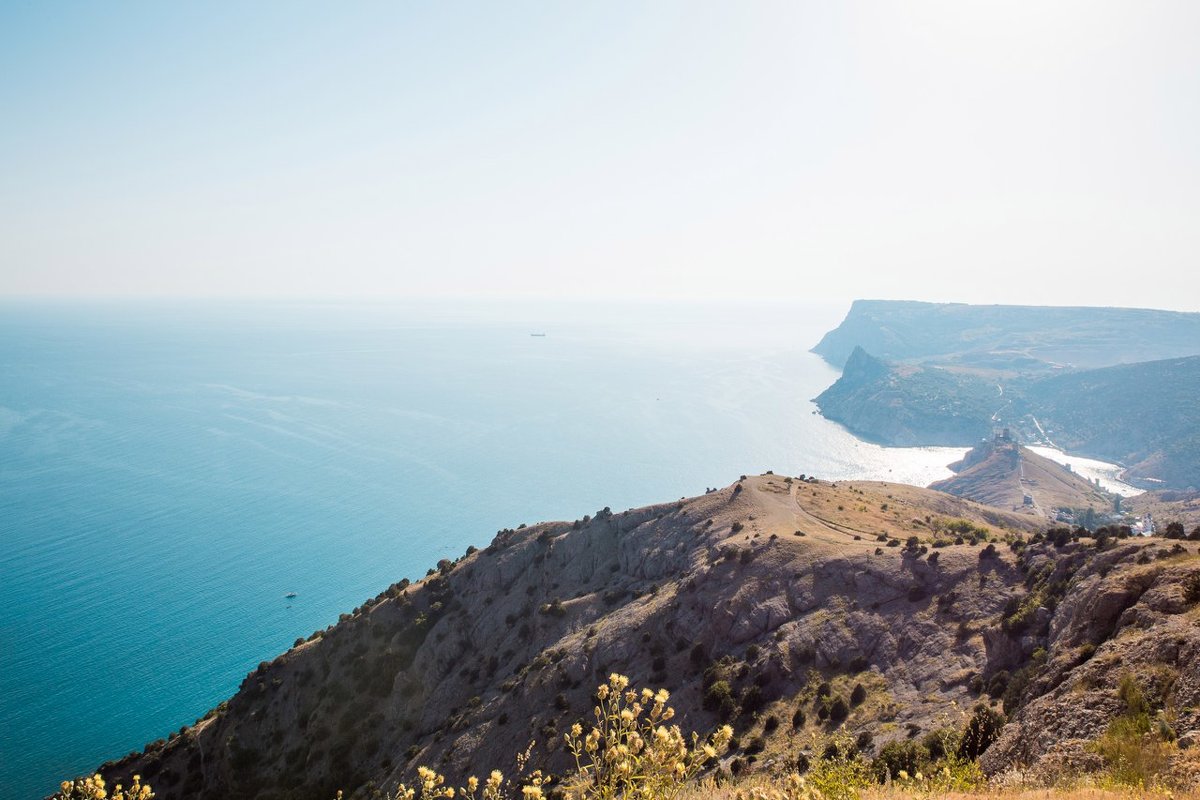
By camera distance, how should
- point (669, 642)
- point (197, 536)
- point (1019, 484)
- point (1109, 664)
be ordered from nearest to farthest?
point (1109, 664), point (669, 642), point (197, 536), point (1019, 484)

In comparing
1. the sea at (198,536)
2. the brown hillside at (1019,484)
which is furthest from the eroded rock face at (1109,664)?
the brown hillside at (1019,484)

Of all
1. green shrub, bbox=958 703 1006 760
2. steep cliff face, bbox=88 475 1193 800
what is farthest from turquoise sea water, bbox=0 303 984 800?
green shrub, bbox=958 703 1006 760

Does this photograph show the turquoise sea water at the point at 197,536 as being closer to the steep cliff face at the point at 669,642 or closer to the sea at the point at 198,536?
the sea at the point at 198,536

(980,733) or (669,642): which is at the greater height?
(980,733)

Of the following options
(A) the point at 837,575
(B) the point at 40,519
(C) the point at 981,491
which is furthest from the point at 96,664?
(C) the point at 981,491

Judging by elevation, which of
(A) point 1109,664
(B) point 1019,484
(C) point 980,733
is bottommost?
(B) point 1019,484

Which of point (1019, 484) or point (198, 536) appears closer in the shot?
point (198, 536)

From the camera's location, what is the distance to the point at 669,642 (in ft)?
161

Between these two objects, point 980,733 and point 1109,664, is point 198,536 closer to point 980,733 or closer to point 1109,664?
point 980,733

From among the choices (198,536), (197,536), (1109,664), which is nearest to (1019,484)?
(1109,664)

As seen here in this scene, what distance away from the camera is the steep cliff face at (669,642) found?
35.9 metres

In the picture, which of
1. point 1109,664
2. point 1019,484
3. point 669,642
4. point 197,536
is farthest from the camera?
point 1019,484

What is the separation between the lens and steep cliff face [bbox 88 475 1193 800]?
35938 millimetres

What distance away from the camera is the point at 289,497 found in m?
147
